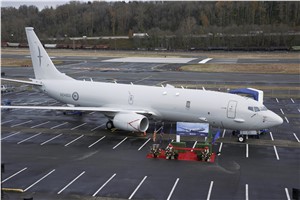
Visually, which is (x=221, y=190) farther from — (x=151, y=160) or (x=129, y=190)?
(x=151, y=160)

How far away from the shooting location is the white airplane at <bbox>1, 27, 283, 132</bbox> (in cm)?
3138

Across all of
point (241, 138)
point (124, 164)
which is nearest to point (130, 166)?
point (124, 164)

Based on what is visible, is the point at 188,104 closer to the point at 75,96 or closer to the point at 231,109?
the point at 231,109

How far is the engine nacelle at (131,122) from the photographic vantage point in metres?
33.0

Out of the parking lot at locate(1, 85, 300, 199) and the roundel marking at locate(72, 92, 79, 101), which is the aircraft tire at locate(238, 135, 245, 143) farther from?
the roundel marking at locate(72, 92, 79, 101)

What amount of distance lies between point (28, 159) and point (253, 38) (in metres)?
144

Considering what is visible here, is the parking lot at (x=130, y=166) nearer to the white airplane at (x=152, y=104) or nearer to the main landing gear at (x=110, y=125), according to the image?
the main landing gear at (x=110, y=125)

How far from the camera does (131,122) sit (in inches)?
1307

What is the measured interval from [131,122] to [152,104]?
314 cm

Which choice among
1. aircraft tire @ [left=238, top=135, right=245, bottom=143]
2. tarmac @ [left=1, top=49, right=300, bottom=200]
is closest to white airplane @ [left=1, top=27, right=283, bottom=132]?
aircraft tire @ [left=238, top=135, right=245, bottom=143]

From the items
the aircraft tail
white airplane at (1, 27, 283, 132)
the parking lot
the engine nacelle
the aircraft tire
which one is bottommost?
the parking lot

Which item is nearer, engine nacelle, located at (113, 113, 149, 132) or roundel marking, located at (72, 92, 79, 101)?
engine nacelle, located at (113, 113, 149, 132)

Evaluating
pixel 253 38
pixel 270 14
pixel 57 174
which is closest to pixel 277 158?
pixel 57 174

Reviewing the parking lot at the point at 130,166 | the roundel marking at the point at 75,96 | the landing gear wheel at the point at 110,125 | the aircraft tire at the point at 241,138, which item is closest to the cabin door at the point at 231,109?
the aircraft tire at the point at 241,138
